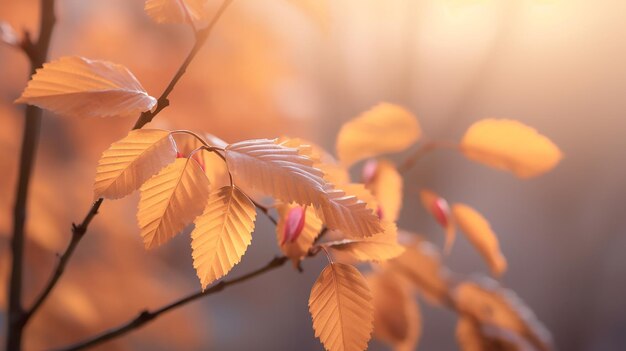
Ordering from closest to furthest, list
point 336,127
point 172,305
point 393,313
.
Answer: point 172,305, point 393,313, point 336,127

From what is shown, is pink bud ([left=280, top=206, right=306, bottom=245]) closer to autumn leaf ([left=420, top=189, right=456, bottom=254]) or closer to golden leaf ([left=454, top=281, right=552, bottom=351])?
autumn leaf ([left=420, top=189, right=456, bottom=254])

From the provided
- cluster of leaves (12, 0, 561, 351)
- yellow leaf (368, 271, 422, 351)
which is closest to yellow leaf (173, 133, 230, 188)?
cluster of leaves (12, 0, 561, 351)

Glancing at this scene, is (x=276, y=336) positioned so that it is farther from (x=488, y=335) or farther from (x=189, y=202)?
(x=189, y=202)

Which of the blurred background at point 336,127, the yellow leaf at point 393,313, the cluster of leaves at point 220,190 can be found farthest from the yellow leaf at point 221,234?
the yellow leaf at point 393,313

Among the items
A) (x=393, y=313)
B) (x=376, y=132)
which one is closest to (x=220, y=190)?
(x=376, y=132)

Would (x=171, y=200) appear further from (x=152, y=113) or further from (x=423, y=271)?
(x=423, y=271)

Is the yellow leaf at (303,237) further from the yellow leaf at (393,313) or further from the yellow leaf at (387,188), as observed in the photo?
the yellow leaf at (393,313)
